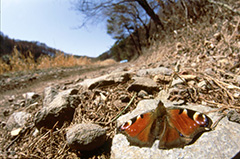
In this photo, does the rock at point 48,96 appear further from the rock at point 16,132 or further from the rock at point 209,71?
the rock at point 209,71

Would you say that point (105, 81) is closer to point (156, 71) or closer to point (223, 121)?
point (156, 71)

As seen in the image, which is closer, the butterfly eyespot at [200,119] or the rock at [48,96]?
the butterfly eyespot at [200,119]

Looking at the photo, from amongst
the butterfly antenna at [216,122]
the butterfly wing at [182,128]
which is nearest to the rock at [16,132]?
the butterfly wing at [182,128]

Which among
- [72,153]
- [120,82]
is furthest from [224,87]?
[72,153]

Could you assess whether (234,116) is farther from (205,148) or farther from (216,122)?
(205,148)

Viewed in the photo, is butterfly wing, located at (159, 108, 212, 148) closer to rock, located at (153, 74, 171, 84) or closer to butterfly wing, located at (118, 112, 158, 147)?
butterfly wing, located at (118, 112, 158, 147)

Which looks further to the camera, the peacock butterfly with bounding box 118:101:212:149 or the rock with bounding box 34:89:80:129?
the rock with bounding box 34:89:80:129

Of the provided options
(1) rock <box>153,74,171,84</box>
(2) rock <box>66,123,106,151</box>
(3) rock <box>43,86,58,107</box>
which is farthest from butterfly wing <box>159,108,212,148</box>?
(3) rock <box>43,86,58,107</box>

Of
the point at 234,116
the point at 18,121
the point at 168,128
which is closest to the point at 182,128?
the point at 168,128
